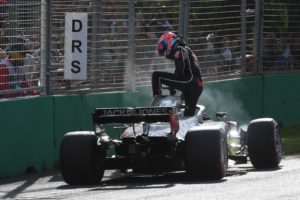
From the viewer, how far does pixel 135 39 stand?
60.6 ft

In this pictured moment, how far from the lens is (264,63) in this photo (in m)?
22.8

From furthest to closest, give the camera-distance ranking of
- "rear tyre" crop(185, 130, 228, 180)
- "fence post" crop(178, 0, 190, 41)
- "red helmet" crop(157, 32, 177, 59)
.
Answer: "fence post" crop(178, 0, 190, 41) → "red helmet" crop(157, 32, 177, 59) → "rear tyre" crop(185, 130, 228, 180)

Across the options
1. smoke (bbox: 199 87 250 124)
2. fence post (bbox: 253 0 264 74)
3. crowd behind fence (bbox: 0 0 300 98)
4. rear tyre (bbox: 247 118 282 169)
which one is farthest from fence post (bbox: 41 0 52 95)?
fence post (bbox: 253 0 264 74)

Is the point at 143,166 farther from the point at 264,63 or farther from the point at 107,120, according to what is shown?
the point at 264,63

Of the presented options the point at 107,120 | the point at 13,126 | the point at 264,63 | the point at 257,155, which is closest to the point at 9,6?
the point at 13,126

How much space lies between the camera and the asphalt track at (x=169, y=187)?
11555mm

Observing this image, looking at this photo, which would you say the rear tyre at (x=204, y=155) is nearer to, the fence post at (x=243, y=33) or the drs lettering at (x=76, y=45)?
the drs lettering at (x=76, y=45)

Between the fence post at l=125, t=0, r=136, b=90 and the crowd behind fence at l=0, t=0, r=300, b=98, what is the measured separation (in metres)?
0.02

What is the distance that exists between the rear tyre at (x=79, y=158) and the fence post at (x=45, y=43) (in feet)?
9.50

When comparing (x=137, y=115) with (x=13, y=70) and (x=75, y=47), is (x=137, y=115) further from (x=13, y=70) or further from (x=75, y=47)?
(x=75, y=47)

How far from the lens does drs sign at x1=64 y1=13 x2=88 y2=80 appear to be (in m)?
16.6

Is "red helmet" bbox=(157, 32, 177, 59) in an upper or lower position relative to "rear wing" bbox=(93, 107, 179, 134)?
upper

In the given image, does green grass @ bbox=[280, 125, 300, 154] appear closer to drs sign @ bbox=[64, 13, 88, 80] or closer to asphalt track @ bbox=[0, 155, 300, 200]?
asphalt track @ bbox=[0, 155, 300, 200]

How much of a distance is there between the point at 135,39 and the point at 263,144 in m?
4.74
